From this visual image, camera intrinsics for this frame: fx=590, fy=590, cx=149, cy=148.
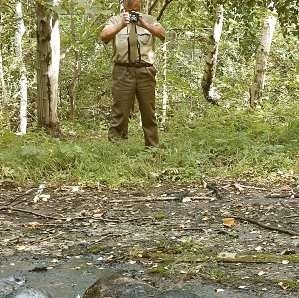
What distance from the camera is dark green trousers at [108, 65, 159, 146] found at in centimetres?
794

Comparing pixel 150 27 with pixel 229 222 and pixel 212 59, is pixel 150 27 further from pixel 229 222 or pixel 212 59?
pixel 212 59

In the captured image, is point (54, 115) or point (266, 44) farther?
point (266, 44)

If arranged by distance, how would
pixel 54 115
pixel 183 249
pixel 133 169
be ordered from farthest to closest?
pixel 54 115
pixel 133 169
pixel 183 249

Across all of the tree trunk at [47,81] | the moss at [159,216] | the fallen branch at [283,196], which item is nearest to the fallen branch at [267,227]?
the moss at [159,216]

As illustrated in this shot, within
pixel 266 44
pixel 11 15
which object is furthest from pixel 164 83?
pixel 11 15

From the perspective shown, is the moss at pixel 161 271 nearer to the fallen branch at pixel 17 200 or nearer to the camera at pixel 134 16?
the fallen branch at pixel 17 200

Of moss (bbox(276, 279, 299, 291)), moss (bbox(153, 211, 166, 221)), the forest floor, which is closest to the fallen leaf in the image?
the forest floor

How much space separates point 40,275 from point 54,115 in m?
5.65

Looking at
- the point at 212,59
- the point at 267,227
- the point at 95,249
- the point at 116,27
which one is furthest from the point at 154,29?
the point at 212,59

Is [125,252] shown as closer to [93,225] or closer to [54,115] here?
[93,225]

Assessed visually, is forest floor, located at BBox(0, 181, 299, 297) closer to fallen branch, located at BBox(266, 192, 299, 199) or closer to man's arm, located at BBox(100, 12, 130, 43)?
fallen branch, located at BBox(266, 192, 299, 199)

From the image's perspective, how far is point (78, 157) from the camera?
757 centimetres

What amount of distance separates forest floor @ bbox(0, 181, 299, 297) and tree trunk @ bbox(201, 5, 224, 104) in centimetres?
756

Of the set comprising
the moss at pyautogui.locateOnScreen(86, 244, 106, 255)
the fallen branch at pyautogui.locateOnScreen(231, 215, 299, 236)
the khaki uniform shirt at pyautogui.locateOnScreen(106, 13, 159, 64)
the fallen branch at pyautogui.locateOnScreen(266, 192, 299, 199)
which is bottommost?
the moss at pyautogui.locateOnScreen(86, 244, 106, 255)
